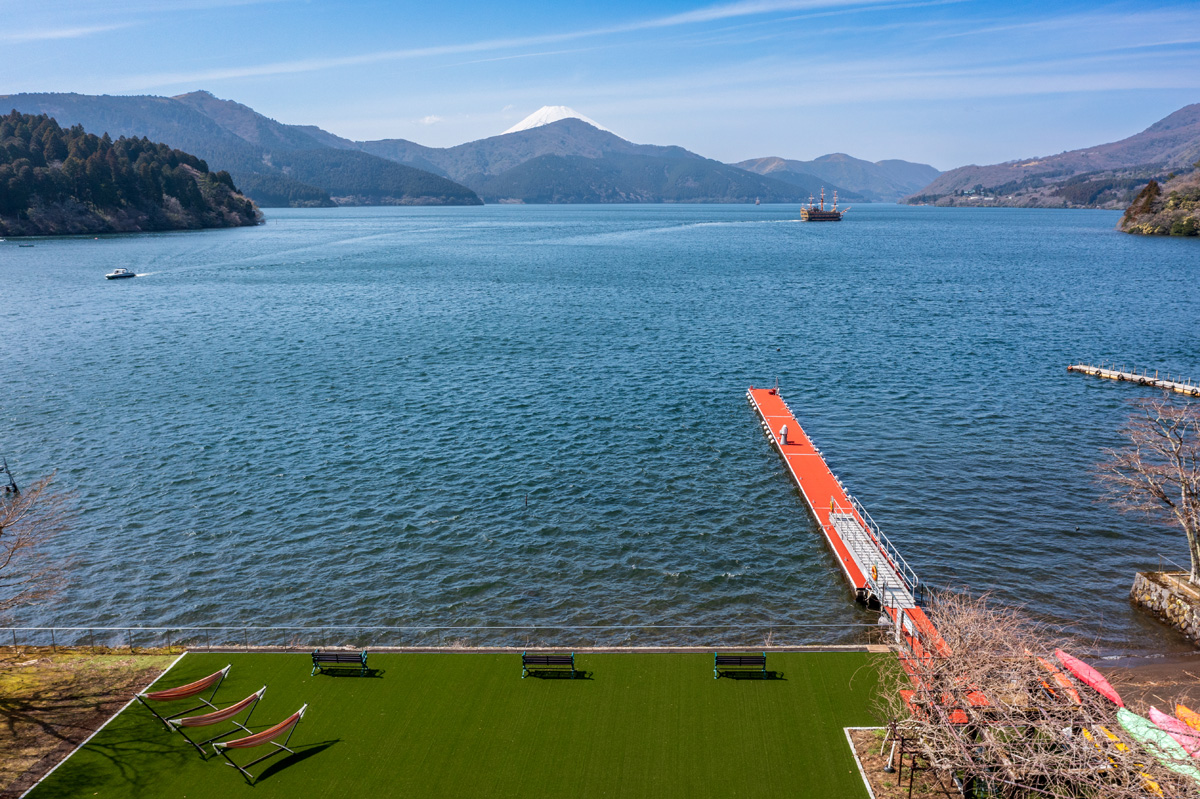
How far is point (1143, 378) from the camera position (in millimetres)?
61750

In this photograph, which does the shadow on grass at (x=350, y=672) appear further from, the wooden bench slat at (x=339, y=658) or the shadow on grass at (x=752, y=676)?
the shadow on grass at (x=752, y=676)

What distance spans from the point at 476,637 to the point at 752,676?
479 inches

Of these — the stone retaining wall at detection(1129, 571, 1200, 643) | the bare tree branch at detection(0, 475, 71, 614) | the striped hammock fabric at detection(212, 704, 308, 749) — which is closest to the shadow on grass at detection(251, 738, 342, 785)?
the striped hammock fabric at detection(212, 704, 308, 749)

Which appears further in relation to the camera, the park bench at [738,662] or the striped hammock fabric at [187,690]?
the park bench at [738,662]

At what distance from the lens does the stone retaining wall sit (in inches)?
1139

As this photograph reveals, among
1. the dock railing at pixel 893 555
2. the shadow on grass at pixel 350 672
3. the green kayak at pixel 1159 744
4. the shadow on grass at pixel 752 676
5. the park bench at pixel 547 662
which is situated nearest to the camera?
the green kayak at pixel 1159 744

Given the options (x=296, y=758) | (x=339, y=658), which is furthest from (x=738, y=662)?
(x=296, y=758)

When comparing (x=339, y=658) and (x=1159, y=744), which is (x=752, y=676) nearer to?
(x=1159, y=744)

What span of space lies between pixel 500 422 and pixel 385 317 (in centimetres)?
4527

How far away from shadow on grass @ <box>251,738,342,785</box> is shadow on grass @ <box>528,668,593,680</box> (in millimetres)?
A: 6845

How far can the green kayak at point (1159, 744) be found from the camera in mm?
15773

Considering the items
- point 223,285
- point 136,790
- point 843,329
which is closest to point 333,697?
point 136,790

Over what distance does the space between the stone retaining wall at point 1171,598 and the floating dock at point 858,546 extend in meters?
9.54

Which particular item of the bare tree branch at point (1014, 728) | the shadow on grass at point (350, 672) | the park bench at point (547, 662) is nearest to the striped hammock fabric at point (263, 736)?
the shadow on grass at point (350, 672)
